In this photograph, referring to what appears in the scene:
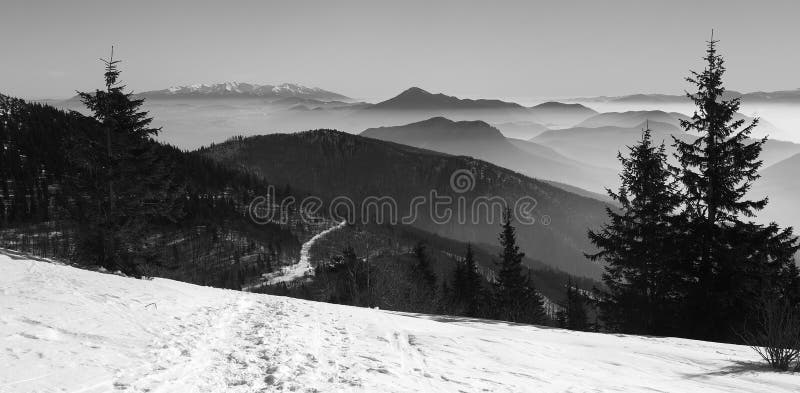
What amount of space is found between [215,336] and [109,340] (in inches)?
89.9

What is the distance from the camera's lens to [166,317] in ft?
34.7

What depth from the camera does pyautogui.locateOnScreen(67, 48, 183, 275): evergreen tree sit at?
22.3 meters

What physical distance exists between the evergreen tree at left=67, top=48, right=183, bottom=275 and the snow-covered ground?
897cm

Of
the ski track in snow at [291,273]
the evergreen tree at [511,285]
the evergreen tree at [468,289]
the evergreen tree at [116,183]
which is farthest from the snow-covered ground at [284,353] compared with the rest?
the ski track in snow at [291,273]

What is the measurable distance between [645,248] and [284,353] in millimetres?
20787

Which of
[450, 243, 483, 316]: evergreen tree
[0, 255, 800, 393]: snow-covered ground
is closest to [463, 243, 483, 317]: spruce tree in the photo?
[450, 243, 483, 316]: evergreen tree

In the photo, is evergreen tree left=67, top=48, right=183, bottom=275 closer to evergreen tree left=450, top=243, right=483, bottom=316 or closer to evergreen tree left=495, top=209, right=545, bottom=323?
evergreen tree left=495, top=209, right=545, bottom=323

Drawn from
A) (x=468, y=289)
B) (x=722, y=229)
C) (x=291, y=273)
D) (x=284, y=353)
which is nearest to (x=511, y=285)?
(x=468, y=289)

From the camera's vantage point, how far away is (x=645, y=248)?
22.6m

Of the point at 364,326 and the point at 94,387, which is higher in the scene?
the point at 94,387

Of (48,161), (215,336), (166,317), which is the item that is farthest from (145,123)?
(48,161)

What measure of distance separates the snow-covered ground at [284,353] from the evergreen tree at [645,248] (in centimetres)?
837

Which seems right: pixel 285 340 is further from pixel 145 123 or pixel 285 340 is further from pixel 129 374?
pixel 145 123

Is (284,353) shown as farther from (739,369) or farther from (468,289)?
(468,289)
